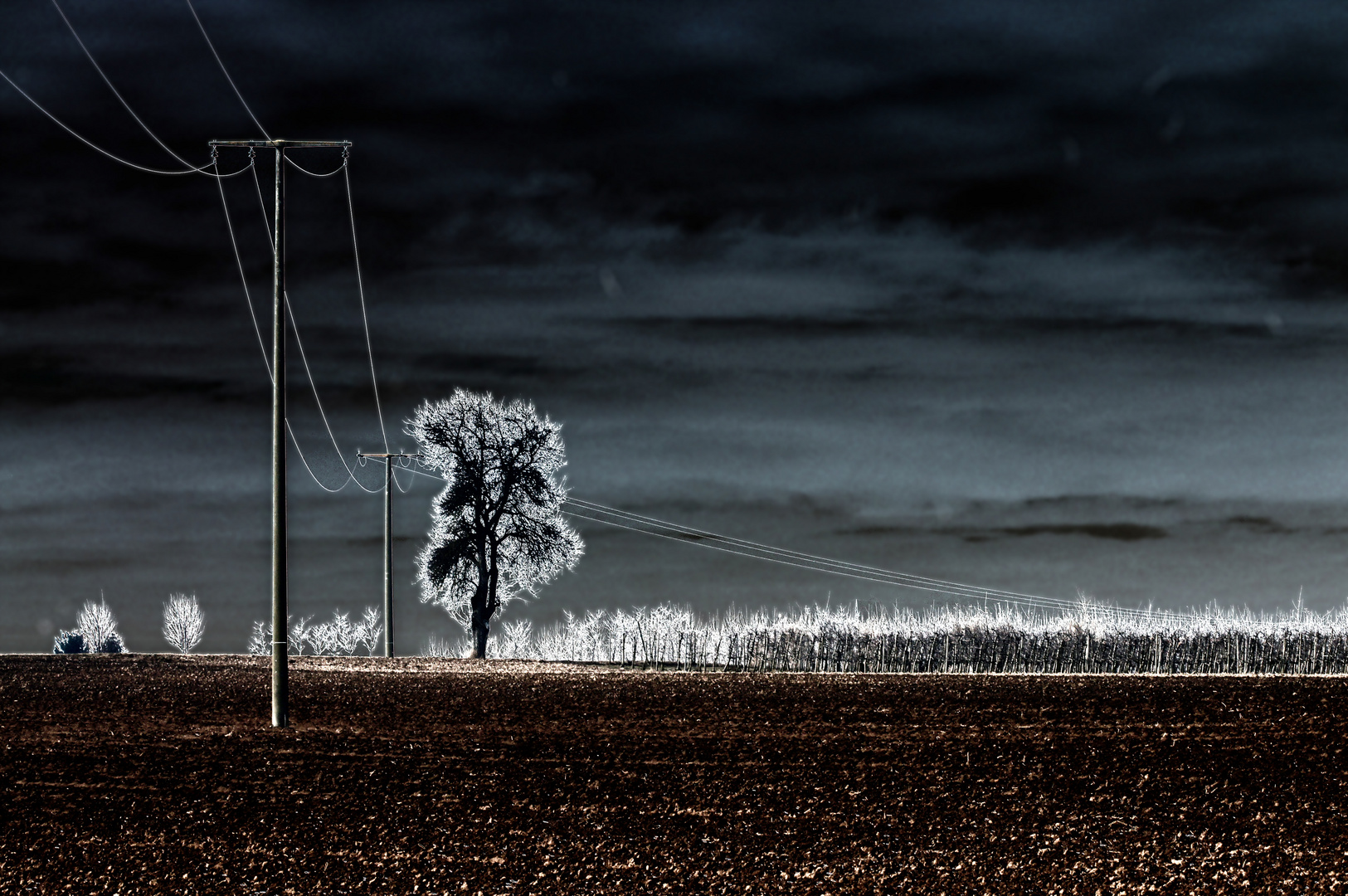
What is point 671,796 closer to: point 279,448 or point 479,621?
point 279,448

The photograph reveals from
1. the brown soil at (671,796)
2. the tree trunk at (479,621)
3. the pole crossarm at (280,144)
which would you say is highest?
the pole crossarm at (280,144)

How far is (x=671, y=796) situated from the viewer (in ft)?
50.0

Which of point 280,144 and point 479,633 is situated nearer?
point 280,144

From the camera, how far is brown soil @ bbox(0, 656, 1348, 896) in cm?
1210

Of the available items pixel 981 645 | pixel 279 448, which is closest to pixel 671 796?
pixel 279 448

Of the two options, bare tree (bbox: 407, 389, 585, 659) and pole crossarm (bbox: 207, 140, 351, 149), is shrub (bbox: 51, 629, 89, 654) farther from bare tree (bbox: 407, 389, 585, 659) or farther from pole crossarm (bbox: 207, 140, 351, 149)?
pole crossarm (bbox: 207, 140, 351, 149)

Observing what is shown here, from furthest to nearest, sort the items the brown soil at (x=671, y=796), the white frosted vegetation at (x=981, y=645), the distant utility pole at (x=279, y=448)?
the white frosted vegetation at (x=981, y=645)
the distant utility pole at (x=279, y=448)
the brown soil at (x=671, y=796)

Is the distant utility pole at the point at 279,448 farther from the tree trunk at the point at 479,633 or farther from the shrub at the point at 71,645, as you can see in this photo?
the shrub at the point at 71,645

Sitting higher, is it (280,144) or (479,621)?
(280,144)

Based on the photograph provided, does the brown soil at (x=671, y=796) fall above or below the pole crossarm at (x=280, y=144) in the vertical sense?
below

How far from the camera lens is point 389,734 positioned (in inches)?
807

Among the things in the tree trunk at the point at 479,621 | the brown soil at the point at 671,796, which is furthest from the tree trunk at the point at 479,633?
the brown soil at the point at 671,796

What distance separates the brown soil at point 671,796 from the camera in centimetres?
1210

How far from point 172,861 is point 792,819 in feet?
21.6
